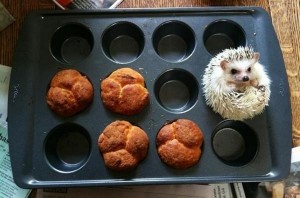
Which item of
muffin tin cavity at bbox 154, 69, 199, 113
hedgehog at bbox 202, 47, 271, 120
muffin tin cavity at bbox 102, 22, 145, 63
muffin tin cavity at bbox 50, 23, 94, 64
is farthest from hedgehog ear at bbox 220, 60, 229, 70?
muffin tin cavity at bbox 50, 23, 94, 64

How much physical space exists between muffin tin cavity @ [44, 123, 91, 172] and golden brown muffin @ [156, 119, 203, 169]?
198 mm

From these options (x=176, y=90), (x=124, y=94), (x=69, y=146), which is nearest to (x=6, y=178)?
(x=69, y=146)

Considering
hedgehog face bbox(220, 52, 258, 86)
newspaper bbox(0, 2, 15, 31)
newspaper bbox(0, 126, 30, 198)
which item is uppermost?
newspaper bbox(0, 2, 15, 31)

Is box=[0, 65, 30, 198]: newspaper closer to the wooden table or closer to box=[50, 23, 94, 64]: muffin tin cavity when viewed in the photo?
the wooden table

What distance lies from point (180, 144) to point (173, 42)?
1.05ft

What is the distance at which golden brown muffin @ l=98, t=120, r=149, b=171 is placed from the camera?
2.71 feet

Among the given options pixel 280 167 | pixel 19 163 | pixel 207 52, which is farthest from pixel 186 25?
pixel 19 163

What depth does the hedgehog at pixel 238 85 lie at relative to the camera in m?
0.82

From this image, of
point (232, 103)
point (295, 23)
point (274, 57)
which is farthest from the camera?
point (295, 23)

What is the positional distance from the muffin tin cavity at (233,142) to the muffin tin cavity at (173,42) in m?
0.23

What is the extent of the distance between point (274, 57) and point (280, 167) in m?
0.29

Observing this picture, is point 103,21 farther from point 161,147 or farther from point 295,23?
point 295,23

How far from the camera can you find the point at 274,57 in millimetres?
923

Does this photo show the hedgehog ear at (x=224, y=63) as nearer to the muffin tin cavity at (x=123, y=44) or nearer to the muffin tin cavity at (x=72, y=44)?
the muffin tin cavity at (x=123, y=44)
